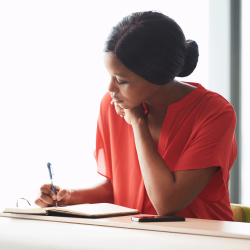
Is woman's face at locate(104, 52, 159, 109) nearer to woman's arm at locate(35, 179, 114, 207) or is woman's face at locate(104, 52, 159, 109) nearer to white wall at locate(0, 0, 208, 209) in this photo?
woman's arm at locate(35, 179, 114, 207)

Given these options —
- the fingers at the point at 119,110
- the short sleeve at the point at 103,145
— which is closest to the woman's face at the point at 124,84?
the fingers at the point at 119,110

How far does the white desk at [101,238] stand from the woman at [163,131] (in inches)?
12.9

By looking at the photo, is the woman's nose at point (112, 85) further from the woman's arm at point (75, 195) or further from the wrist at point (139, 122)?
the woman's arm at point (75, 195)

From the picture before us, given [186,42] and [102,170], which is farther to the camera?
[102,170]

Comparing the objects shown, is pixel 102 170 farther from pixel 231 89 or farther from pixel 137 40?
pixel 231 89

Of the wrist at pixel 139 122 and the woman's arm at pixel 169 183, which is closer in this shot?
the woman's arm at pixel 169 183

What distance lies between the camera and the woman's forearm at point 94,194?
1.11 meters

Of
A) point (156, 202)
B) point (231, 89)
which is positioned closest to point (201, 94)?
point (156, 202)

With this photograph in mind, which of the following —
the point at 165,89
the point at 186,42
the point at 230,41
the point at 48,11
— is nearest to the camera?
the point at 186,42

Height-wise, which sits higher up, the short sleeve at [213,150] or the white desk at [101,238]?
the short sleeve at [213,150]

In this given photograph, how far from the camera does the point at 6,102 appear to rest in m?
1.62

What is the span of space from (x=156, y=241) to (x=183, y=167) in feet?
1.56

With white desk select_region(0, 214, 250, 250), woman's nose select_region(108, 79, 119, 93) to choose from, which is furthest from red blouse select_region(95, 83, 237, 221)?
white desk select_region(0, 214, 250, 250)

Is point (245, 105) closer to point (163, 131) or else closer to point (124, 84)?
point (163, 131)
